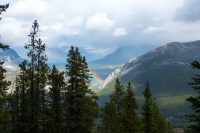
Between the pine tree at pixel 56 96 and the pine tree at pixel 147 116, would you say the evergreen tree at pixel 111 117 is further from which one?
the pine tree at pixel 56 96

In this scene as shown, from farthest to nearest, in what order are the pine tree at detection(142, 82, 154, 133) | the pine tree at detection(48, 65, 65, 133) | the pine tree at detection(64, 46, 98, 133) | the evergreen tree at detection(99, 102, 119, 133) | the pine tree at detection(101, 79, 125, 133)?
the evergreen tree at detection(99, 102, 119, 133)
the pine tree at detection(101, 79, 125, 133)
the pine tree at detection(142, 82, 154, 133)
the pine tree at detection(48, 65, 65, 133)
the pine tree at detection(64, 46, 98, 133)

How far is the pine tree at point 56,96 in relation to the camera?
5842 centimetres

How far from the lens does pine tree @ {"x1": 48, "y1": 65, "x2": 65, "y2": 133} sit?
58.4 m

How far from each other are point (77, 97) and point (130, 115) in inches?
630

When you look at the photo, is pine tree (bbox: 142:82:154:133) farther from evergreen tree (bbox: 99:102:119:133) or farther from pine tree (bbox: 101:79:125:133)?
evergreen tree (bbox: 99:102:119:133)

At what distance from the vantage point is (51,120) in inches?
2307

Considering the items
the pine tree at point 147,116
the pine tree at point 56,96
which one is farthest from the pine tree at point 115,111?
the pine tree at point 56,96

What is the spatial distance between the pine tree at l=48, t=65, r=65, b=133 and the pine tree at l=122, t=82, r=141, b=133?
12.0 metres

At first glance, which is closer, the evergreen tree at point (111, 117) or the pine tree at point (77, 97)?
the pine tree at point (77, 97)

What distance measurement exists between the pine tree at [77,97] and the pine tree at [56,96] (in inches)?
165

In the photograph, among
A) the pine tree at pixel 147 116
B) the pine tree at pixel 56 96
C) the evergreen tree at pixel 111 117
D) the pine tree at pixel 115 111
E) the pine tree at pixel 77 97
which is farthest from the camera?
the evergreen tree at pixel 111 117

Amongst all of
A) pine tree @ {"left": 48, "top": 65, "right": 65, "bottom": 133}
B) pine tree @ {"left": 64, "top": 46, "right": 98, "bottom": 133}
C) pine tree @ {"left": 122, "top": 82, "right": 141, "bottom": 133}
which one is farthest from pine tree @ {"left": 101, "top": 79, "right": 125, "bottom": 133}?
pine tree @ {"left": 64, "top": 46, "right": 98, "bottom": 133}

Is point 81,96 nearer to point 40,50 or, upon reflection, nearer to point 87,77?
point 87,77

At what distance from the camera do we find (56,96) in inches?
2329
